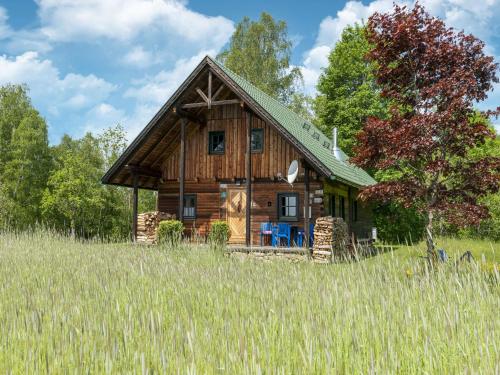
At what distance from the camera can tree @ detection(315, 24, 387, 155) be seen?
2772 cm

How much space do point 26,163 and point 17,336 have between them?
33.6 metres

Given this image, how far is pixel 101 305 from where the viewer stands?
4141 millimetres

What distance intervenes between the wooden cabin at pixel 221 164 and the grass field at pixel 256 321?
10.6 meters

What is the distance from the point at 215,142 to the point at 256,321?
15012mm

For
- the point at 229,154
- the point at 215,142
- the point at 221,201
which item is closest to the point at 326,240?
the point at 221,201

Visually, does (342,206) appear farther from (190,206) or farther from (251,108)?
(251,108)

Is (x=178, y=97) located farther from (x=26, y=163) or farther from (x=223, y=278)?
(x=26, y=163)

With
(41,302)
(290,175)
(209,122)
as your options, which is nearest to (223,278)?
(41,302)

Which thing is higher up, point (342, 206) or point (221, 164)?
point (221, 164)

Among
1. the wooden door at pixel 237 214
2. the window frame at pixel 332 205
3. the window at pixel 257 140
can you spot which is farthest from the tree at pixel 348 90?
the wooden door at pixel 237 214

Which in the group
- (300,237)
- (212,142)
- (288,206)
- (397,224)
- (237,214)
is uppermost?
(212,142)

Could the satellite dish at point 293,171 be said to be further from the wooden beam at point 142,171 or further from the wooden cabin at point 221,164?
the wooden beam at point 142,171

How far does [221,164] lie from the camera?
1783cm

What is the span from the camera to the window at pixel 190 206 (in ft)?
60.9
